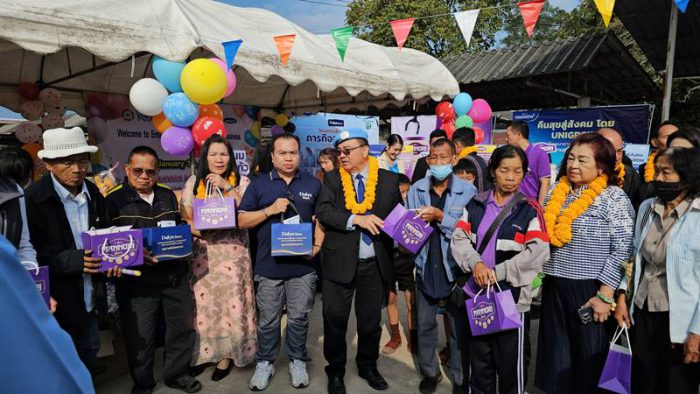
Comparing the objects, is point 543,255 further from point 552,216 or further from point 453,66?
point 453,66

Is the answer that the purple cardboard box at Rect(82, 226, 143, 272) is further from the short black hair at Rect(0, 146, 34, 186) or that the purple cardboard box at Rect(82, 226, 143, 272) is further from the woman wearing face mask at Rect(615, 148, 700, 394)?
the woman wearing face mask at Rect(615, 148, 700, 394)

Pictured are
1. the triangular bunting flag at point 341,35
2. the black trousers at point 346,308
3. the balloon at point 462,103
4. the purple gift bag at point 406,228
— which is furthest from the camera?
the balloon at point 462,103

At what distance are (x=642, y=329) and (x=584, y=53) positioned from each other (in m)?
7.48

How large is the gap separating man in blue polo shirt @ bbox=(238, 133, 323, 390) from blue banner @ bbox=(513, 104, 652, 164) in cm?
686

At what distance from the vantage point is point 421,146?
775cm

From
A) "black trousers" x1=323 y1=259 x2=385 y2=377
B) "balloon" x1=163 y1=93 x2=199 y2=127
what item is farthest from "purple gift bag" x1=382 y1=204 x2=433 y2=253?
"balloon" x1=163 y1=93 x2=199 y2=127

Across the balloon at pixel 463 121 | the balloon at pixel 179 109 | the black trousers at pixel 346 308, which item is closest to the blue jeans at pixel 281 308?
the black trousers at pixel 346 308

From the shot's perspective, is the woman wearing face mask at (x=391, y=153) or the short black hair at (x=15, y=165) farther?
the woman wearing face mask at (x=391, y=153)

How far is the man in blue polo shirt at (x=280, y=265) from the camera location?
3145 millimetres

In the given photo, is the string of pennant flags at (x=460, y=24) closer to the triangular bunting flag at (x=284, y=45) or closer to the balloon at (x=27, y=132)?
the triangular bunting flag at (x=284, y=45)

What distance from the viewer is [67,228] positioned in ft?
8.55

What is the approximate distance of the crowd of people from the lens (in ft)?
7.55

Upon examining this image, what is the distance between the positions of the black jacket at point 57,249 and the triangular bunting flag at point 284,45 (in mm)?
2968

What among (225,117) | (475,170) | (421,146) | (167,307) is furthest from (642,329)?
(225,117)
